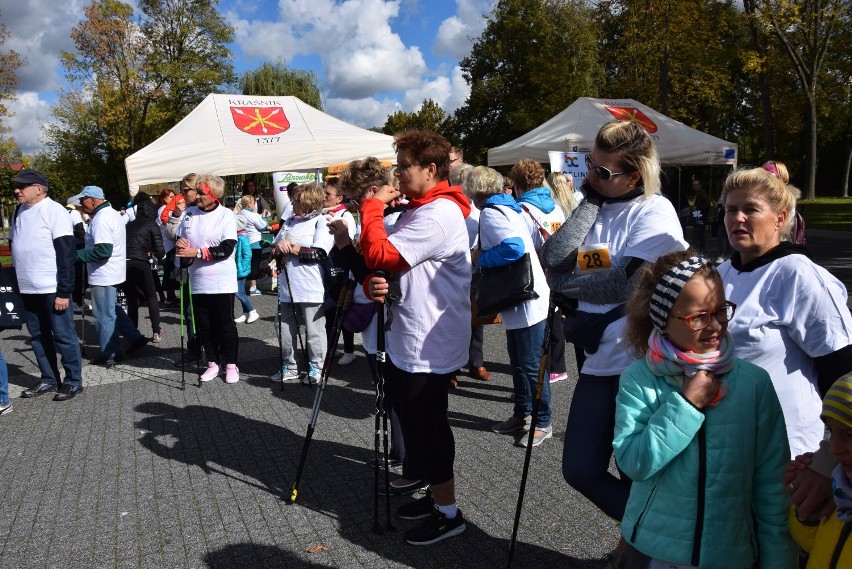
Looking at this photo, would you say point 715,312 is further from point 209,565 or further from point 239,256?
point 239,256

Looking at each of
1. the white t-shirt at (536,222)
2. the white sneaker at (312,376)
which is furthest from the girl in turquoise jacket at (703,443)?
the white sneaker at (312,376)

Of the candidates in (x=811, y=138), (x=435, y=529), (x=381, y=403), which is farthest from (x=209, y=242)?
(x=811, y=138)

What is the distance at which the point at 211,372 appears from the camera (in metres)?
6.73

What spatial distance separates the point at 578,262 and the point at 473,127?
43.2 m

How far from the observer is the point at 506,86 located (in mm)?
42562

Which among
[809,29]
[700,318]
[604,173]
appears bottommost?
[700,318]

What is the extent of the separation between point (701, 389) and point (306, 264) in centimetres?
489

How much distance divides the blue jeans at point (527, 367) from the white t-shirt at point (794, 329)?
8.28ft

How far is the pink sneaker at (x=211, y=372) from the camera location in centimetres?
666

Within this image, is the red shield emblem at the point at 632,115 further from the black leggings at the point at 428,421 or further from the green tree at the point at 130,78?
→ the green tree at the point at 130,78

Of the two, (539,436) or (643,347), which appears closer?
(643,347)

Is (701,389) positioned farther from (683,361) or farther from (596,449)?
(596,449)

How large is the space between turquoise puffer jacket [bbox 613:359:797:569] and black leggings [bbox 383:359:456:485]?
58.1 inches

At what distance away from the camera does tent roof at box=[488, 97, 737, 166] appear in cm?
1278
